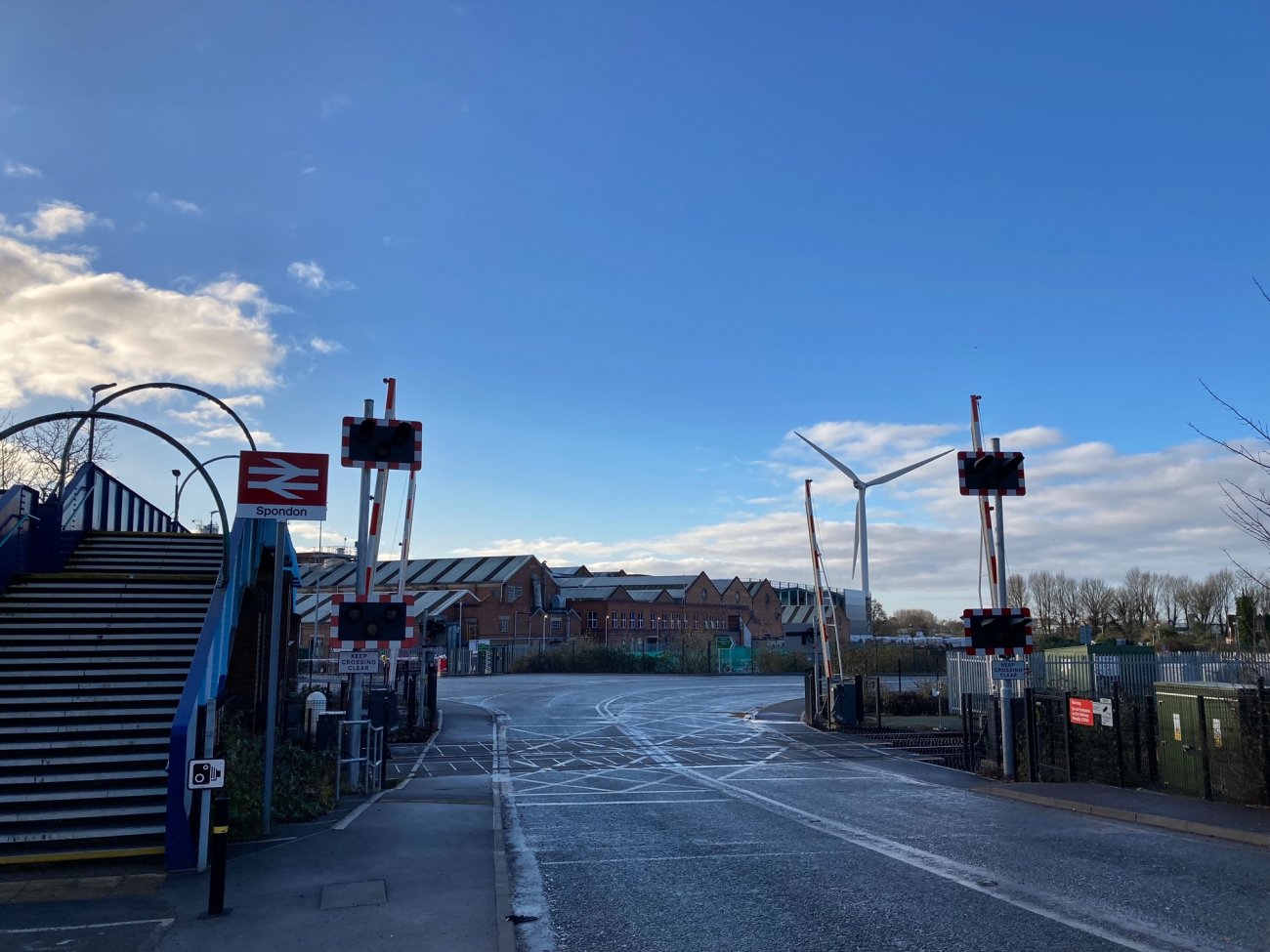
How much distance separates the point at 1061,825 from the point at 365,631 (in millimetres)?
10153

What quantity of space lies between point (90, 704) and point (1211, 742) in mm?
15043

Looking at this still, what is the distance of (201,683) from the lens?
1088 centimetres

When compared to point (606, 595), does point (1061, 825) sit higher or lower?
lower

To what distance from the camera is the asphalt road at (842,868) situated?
7.76 m

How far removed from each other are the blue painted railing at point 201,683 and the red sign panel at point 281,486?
1682 mm

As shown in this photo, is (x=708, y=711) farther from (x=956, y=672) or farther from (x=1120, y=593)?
(x=1120, y=593)

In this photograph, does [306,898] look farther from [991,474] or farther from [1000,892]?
[991,474]

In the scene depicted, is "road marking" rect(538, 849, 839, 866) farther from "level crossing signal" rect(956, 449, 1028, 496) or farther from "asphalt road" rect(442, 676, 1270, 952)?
"level crossing signal" rect(956, 449, 1028, 496)

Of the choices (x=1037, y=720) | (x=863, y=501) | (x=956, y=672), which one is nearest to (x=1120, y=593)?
(x=863, y=501)

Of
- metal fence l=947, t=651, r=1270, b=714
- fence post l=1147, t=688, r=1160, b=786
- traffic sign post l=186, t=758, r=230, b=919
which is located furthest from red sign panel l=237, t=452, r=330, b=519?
metal fence l=947, t=651, r=1270, b=714

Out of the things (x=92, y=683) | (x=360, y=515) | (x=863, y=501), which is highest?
(x=863, y=501)

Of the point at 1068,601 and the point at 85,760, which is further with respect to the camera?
the point at 1068,601

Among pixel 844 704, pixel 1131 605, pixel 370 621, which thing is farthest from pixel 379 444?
pixel 1131 605

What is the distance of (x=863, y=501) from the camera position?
141 ft
